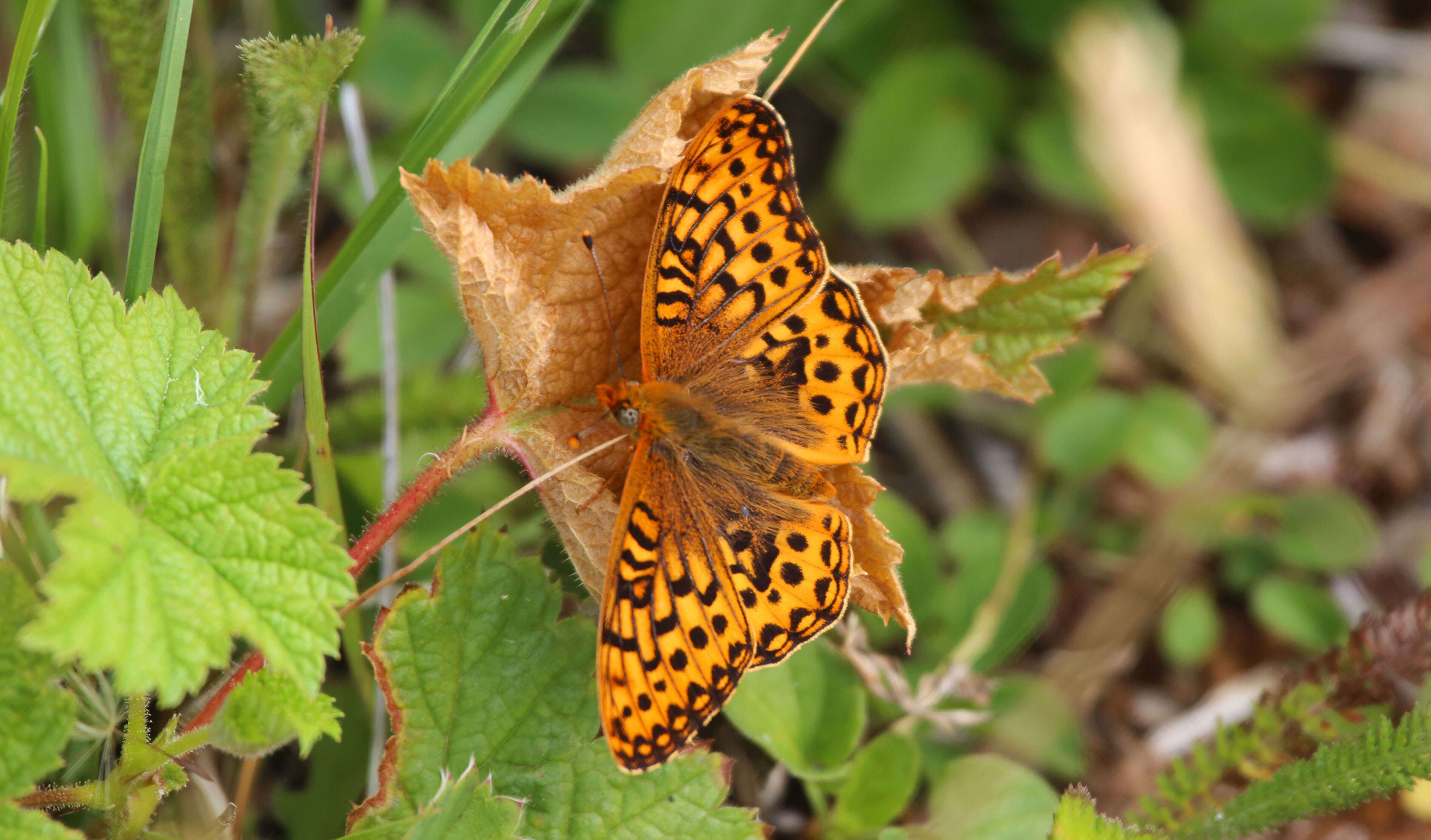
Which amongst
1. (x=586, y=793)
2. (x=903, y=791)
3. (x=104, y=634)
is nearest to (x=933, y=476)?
(x=903, y=791)

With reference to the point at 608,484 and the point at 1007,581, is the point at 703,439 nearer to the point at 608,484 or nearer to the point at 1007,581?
the point at 608,484

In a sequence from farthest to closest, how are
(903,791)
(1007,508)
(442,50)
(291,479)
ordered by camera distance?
(1007,508) < (442,50) < (903,791) < (291,479)

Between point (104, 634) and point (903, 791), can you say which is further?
point (903, 791)

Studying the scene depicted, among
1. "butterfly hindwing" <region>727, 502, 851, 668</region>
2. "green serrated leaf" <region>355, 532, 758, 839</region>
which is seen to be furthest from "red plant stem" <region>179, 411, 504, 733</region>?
"butterfly hindwing" <region>727, 502, 851, 668</region>

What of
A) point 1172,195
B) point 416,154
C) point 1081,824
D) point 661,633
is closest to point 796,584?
point 661,633

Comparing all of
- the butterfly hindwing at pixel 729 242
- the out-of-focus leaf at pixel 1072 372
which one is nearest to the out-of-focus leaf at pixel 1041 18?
the out-of-focus leaf at pixel 1072 372

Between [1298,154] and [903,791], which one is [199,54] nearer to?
[903,791]
